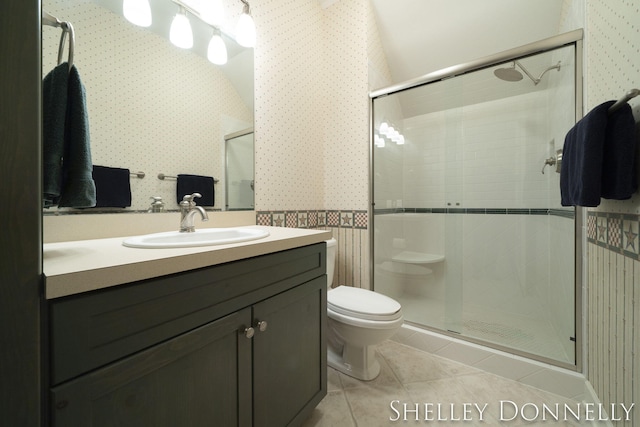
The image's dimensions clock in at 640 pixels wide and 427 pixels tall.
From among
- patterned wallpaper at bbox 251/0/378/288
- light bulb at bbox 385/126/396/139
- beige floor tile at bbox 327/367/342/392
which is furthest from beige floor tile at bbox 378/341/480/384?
light bulb at bbox 385/126/396/139

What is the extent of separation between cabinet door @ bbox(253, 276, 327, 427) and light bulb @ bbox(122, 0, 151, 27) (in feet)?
4.33

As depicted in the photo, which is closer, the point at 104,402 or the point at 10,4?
the point at 10,4

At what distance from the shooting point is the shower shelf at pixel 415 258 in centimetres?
214

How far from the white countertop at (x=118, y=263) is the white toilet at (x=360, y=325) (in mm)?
729

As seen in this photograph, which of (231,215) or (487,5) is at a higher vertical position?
(487,5)

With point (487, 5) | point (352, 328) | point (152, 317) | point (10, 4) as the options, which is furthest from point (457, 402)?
point (487, 5)

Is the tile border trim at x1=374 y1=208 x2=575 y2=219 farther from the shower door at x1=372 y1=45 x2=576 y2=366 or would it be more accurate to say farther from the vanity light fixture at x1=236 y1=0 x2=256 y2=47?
the vanity light fixture at x1=236 y1=0 x2=256 y2=47

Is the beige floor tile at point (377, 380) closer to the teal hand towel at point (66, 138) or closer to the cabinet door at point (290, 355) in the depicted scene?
the cabinet door at point (290, 355)

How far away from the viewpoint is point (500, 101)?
6.28 ft

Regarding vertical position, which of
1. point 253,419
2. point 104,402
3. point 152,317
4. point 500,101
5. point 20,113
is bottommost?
point 253,419

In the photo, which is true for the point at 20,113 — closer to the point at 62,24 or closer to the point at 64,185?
the point at 64,185

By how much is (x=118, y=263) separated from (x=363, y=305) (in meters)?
1.15

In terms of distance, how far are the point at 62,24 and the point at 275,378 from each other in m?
1.27

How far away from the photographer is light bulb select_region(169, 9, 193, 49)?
1218 millimetres
